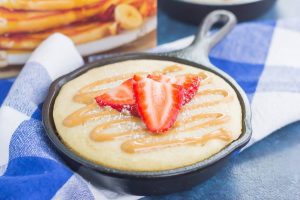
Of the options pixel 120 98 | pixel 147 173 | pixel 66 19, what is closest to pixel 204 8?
pixel 66 19

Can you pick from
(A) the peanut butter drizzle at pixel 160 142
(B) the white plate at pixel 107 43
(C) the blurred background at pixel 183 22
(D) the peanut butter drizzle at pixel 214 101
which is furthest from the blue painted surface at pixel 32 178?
(C) the blurred background at pixel 183 22

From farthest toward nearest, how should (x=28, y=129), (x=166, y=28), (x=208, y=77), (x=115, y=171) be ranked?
(x=166, y=28) < (x=208, y=77) < (x=28, y=129) < (x=115, y=171)

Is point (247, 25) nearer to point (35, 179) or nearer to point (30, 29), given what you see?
point (30, 29)

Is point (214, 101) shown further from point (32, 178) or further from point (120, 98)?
point (32, 178)

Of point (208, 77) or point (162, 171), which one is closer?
point (162, 171)

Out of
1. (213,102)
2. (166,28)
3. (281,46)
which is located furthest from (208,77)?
(166,28)

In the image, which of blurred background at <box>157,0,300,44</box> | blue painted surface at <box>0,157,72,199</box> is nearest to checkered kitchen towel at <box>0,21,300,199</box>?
blue painted surface at <box>0,157,72,199</box>
